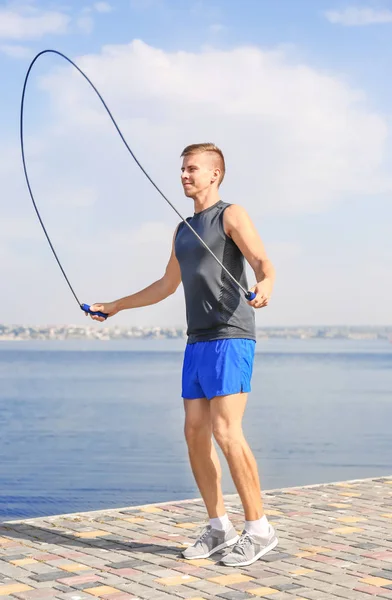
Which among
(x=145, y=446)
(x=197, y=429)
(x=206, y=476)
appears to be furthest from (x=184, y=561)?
(x=145, y=446)

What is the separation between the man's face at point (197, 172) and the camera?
4723 mm

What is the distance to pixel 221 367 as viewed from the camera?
453 cm

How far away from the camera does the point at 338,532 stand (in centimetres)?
521

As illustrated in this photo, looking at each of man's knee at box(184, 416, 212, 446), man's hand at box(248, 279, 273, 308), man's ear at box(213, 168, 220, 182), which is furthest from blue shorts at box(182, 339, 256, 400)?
man's ear at box(213, 168, 220, 182)

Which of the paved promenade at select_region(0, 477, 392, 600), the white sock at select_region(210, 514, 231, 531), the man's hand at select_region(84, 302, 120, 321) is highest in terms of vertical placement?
the man's hand at select_region(84, 302, 120, 321)

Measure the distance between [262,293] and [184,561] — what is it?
4.13 feet

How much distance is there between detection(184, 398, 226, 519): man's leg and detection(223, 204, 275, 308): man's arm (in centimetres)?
65

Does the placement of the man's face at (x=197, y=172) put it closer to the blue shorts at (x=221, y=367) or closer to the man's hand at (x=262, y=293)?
the man's hand at (x=262, y=293)

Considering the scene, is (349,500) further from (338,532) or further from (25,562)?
(25,562)

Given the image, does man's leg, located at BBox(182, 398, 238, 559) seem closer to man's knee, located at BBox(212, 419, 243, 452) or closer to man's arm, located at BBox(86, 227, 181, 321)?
man's knee, located at BBox(212, 419, 243, 452)

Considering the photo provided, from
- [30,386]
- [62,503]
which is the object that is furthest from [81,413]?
[30,386]

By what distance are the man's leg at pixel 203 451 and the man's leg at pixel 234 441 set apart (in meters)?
0.09

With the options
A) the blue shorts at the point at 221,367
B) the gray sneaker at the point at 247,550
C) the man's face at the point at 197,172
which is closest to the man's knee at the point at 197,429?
the blue shorts at the point at 221,367

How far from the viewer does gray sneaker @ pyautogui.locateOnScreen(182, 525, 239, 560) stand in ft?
15.3
